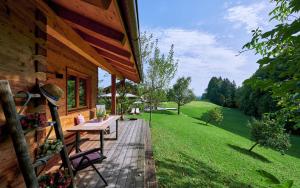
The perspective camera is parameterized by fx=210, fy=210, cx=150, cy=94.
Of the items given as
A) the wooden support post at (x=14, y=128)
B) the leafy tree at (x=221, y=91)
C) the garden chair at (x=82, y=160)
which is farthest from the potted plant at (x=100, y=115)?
the leafy tree at (x=221, y=91)

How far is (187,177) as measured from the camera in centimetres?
503

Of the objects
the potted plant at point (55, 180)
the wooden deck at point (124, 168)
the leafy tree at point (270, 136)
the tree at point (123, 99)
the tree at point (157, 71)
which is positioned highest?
the tree at point (157, 71)

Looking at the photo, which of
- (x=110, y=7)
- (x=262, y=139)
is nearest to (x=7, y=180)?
(x=110, y=7)

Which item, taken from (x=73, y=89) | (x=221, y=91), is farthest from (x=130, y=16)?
(x=221, y=91)

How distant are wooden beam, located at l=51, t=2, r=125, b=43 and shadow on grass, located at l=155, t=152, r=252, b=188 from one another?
3.04 meters

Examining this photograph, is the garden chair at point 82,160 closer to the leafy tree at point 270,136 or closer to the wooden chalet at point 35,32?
the wooden chalet at point 35,32

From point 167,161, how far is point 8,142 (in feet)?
15.1

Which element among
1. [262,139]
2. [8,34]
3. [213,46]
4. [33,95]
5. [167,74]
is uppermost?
[213,46]

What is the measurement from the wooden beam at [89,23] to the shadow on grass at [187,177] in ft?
9.97

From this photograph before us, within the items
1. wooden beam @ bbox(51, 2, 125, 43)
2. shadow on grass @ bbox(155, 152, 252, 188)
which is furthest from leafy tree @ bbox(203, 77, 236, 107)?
wooden beam @ bbox(51, 2, 125, 43)

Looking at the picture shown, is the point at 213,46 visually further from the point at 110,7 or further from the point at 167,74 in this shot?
the point at 110,7

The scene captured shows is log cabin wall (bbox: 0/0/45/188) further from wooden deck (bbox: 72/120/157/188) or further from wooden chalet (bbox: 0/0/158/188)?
wooden deck (bbox: 72/120/157/188)

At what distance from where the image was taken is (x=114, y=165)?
14.1 feet

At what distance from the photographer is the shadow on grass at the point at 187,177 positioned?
452cm
